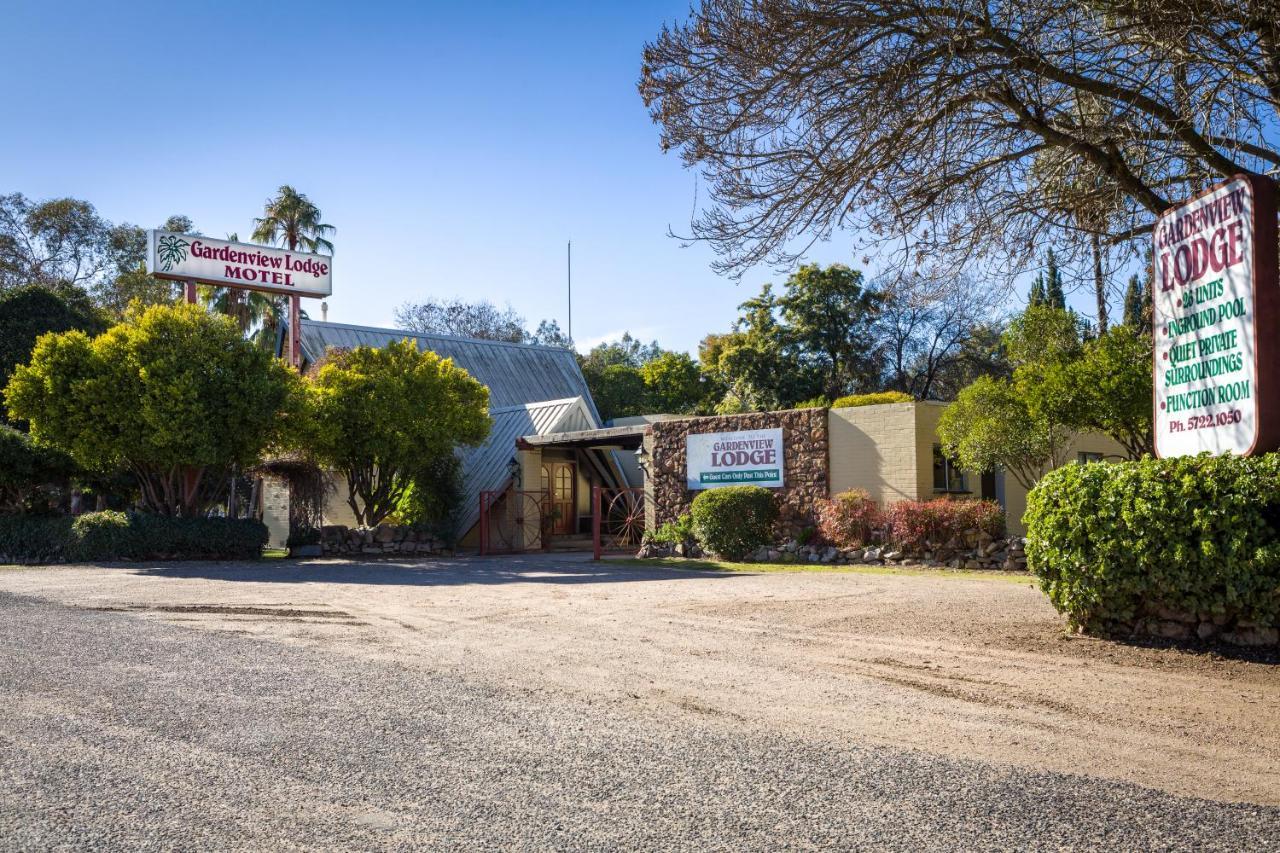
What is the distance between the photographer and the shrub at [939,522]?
1723 cm

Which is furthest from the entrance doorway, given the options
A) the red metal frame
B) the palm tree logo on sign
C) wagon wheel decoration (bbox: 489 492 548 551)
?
the palm tree logo on sign

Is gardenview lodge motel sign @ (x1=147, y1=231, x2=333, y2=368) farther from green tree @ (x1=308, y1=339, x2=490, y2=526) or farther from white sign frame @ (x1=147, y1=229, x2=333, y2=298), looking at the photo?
green tree @ (x1=308, y1=339, x2=490, y2=526)

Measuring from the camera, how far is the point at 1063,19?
840cm

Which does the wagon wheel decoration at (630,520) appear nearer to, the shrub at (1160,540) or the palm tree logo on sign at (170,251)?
the palm tree logo on sign at (170,251)

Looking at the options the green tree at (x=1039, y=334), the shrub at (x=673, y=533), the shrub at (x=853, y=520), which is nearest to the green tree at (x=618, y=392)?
the shrub at (x=673, y=533)

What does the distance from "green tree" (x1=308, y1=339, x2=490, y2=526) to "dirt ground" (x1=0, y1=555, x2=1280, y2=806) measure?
23.8 feet

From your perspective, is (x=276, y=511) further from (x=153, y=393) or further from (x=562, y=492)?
(x=153, y=393)

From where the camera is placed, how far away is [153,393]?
18.9 m

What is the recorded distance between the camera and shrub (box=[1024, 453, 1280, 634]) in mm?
6945

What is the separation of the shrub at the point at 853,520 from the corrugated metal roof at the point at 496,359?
11.7 m

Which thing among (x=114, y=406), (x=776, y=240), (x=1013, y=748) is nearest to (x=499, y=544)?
(x=114, y=406)

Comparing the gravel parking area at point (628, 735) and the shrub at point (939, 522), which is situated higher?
the shrub at point (939, 522)

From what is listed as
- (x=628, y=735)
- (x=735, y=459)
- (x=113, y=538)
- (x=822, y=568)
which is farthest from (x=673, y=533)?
(x=628, y=735)

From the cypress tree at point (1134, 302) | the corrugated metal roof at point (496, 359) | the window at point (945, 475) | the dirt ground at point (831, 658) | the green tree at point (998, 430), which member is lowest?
the dirt ground at point (831, 658)
